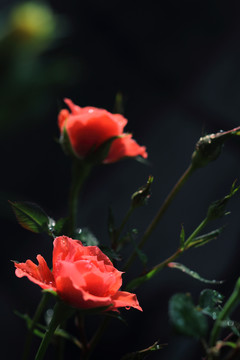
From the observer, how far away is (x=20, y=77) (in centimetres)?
110

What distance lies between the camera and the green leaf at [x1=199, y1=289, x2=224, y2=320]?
17 centimetres

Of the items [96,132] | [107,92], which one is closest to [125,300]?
[96,132]

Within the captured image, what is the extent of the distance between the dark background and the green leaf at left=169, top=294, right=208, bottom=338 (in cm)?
72

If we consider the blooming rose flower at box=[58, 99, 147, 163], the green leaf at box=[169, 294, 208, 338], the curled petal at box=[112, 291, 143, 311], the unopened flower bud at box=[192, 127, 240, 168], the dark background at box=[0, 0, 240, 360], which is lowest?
the green leaf at box=[169, 294, 208, 338]

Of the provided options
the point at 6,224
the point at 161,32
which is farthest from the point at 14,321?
the point at 161,32

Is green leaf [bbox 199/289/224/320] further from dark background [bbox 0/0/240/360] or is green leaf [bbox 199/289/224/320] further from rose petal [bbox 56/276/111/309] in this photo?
dark background [bbox 0/0/240/360]

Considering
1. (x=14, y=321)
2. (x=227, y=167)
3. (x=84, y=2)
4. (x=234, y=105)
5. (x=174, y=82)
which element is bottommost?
(x=14, y=321)

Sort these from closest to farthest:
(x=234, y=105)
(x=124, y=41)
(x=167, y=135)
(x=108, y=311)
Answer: (x=108, y=311), (x=234, y=105), (x=167, y=135), (x=124, y=41)

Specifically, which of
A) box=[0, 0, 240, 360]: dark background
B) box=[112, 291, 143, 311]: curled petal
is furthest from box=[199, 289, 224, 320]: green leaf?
box=[0, 0, 240, 360]: dark background

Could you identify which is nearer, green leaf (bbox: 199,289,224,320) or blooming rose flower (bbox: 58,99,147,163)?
green leaf (bbox: 199,289,224,320)

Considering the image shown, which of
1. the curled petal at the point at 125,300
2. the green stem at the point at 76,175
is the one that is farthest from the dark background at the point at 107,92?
the curled petal at the point at 125,300

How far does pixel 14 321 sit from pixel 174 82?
66 cm

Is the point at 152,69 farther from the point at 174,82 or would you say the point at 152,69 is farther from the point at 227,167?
the point at 227,167

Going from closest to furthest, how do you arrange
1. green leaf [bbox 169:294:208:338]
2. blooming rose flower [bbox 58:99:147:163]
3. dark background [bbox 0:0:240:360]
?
green leaf [bbox 169:294:208:338], blooming rose flower [bbox 58:99:147:163], dark background [bbox 0:0:240:360]
